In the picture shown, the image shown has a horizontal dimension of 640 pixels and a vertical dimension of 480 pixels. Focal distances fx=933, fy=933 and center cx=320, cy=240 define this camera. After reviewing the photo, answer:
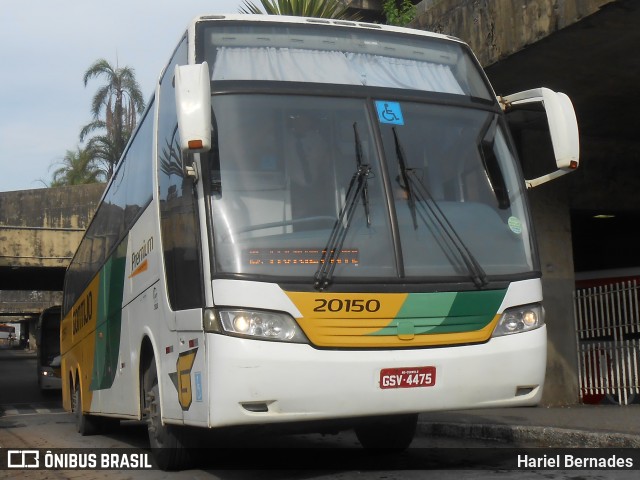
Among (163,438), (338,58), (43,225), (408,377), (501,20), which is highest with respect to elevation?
(501,20)

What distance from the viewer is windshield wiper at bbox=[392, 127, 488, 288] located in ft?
21.1

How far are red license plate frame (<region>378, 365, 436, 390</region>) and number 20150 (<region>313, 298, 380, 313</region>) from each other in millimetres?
414

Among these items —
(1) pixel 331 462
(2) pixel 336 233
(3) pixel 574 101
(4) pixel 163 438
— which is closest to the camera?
(2) pixel 336 233

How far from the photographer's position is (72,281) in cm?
1531

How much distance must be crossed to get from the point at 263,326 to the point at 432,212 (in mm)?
1483

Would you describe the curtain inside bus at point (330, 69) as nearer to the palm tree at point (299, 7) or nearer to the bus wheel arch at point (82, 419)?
the bus wheel arch at point (82, 419)

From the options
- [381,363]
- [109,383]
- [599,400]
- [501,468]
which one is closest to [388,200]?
[381,363]

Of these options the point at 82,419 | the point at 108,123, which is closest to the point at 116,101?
the point at 108,123

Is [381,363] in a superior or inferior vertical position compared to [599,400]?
superior

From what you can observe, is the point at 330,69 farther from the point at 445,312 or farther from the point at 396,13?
the point at 396,13

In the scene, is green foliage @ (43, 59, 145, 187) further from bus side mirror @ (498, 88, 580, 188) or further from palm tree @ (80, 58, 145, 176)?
bus side mirror @ (498, 88, 580, 188)

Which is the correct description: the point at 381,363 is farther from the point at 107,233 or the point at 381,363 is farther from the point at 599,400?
the point at 599,400

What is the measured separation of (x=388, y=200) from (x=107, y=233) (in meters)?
5.63

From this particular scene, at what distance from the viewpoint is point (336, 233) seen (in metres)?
6.25
